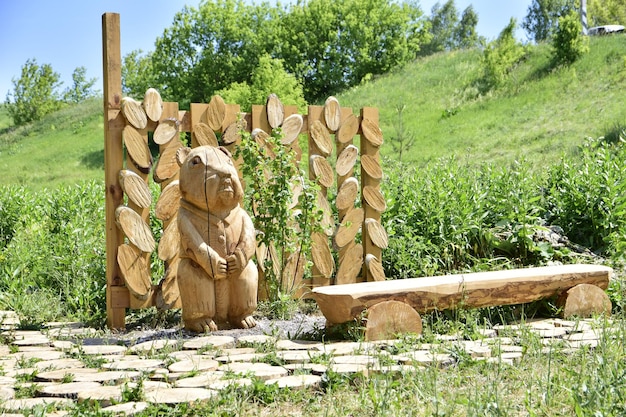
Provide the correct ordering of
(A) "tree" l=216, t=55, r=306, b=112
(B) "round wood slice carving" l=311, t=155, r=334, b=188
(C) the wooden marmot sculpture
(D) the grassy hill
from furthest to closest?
(D) the grassy hill
(A) "tree" l=216, t=55, r=306, b=112
(B) "round wood slice carving" l=311, t=155, r=334, b=188
(C) the wooden marmot sculpture

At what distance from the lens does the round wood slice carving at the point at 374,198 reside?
6684 millimetres

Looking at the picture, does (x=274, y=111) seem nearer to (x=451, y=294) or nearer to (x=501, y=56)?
(x=451, y=294)

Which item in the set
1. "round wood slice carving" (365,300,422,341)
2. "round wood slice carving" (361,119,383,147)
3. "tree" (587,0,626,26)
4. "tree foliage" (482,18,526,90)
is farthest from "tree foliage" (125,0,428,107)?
"round wood slice carving" (365,300,422,341)

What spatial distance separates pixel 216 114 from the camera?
5973 millimetres

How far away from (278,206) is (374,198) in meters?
1.30

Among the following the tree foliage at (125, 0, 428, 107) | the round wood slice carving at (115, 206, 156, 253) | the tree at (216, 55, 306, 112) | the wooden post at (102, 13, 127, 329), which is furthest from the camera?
the tree foliage at (125, 0, 428, 107)

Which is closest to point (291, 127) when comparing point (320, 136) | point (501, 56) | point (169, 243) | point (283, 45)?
point (320, 136)

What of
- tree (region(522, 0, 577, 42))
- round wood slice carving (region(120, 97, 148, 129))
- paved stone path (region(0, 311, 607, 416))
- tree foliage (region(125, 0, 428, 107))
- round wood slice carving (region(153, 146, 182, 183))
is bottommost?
paved stone path (region(0, 311, 607, 416))

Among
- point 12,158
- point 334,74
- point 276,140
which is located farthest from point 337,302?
point 334,74

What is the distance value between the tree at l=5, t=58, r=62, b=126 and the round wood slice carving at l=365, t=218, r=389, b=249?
100ft

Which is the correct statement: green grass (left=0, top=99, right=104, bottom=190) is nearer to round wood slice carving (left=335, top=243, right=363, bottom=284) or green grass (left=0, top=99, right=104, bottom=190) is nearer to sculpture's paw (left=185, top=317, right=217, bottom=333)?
round wood slice carving (left=335, top=243, right=363, bottom=284)

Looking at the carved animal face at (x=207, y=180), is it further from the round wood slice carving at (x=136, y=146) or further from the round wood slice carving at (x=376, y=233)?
the round wood slice carving at (x=376, y=233)

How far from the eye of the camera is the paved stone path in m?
3.38

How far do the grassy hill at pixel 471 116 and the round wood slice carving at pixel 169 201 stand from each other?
28.5ft
